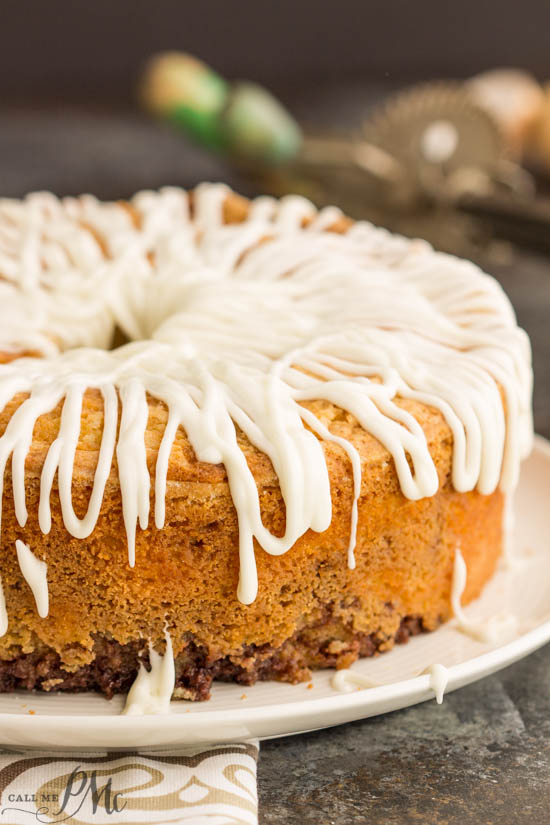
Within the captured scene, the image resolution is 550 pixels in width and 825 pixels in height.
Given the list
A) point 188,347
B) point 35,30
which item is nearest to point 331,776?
point 188,347

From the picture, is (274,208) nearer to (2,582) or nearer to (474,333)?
(474,333)

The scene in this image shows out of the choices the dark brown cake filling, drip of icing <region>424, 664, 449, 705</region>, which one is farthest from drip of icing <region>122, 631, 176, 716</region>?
drip of icing <region>424, 664, 449, 705</region>

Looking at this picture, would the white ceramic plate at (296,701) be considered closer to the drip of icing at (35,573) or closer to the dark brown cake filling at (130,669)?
the dark brown cake filling at (130,669)

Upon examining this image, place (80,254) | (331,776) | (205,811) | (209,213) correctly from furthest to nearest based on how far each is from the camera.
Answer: (209,213), (80,254), (331,776), (205,811)

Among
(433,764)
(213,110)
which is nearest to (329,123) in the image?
(213,110)

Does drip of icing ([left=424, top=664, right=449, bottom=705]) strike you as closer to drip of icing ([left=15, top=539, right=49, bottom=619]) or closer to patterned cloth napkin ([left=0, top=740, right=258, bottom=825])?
patterned cloth napkin ([left=0, top=740, right=258, bottom=825])

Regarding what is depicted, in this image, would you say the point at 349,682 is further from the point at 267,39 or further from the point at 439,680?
the point at 267,39
